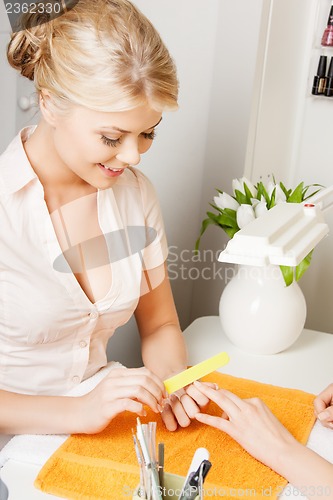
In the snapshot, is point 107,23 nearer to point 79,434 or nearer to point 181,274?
point 79,434

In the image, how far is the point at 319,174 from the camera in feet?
5.60

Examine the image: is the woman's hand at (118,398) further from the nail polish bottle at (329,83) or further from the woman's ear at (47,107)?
the nail polish bottle at (329,83)

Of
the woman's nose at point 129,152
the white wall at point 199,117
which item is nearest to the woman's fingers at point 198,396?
the woman's nose at point 129,152

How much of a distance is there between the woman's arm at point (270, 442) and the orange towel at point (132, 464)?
0.02 metres

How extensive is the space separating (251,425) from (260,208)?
0.48 meters

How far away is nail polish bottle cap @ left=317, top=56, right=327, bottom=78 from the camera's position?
5.19ft

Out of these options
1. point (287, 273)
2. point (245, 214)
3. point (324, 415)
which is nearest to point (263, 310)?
point (287, 273)

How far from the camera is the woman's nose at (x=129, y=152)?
3.11 feet

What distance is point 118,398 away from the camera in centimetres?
92

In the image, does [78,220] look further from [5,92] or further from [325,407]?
[325,407]

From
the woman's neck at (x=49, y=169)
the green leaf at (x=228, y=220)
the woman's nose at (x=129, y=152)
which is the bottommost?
the green leaf at (x=228, y=220)

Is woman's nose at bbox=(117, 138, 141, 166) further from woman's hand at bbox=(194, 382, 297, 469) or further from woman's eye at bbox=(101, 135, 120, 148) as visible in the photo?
woman's hand at bbox=(194, 382, 297, 469)

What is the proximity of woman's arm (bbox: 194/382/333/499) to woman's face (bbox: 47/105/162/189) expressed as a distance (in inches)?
13.9

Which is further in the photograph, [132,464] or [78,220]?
[78,220]
